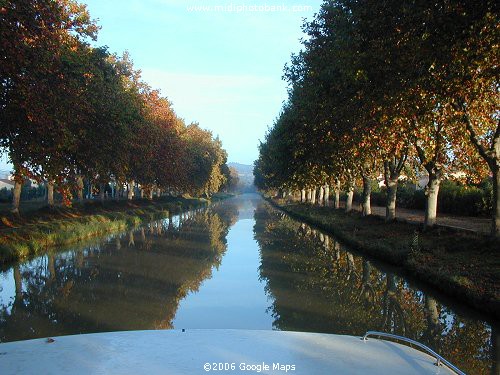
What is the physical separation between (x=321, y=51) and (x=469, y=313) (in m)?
14.5

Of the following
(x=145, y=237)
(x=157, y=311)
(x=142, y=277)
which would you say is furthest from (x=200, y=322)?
(x=145, y=237)

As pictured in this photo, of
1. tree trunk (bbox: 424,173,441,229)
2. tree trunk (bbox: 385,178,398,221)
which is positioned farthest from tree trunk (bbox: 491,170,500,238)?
tree trunk (bbox: 385,178,398,221)

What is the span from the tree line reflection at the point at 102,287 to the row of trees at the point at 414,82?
7.44 m

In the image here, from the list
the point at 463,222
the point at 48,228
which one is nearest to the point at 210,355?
the point at 48,228

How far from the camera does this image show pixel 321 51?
21906 millimetres

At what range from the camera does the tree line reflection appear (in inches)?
355

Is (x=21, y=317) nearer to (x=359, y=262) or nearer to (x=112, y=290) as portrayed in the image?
(x=112, y=290)

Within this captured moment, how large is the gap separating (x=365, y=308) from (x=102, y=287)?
678 cm

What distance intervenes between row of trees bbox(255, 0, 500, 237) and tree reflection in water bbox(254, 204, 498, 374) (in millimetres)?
4816

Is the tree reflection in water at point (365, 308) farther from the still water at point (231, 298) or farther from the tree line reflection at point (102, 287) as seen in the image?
the tree line reflection at point (102, 287)

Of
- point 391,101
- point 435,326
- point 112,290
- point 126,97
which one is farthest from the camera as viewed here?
point 126,97

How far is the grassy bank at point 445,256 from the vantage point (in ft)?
37.3

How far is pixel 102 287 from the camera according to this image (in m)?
12.8

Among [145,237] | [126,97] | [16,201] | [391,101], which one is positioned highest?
[126,97]
